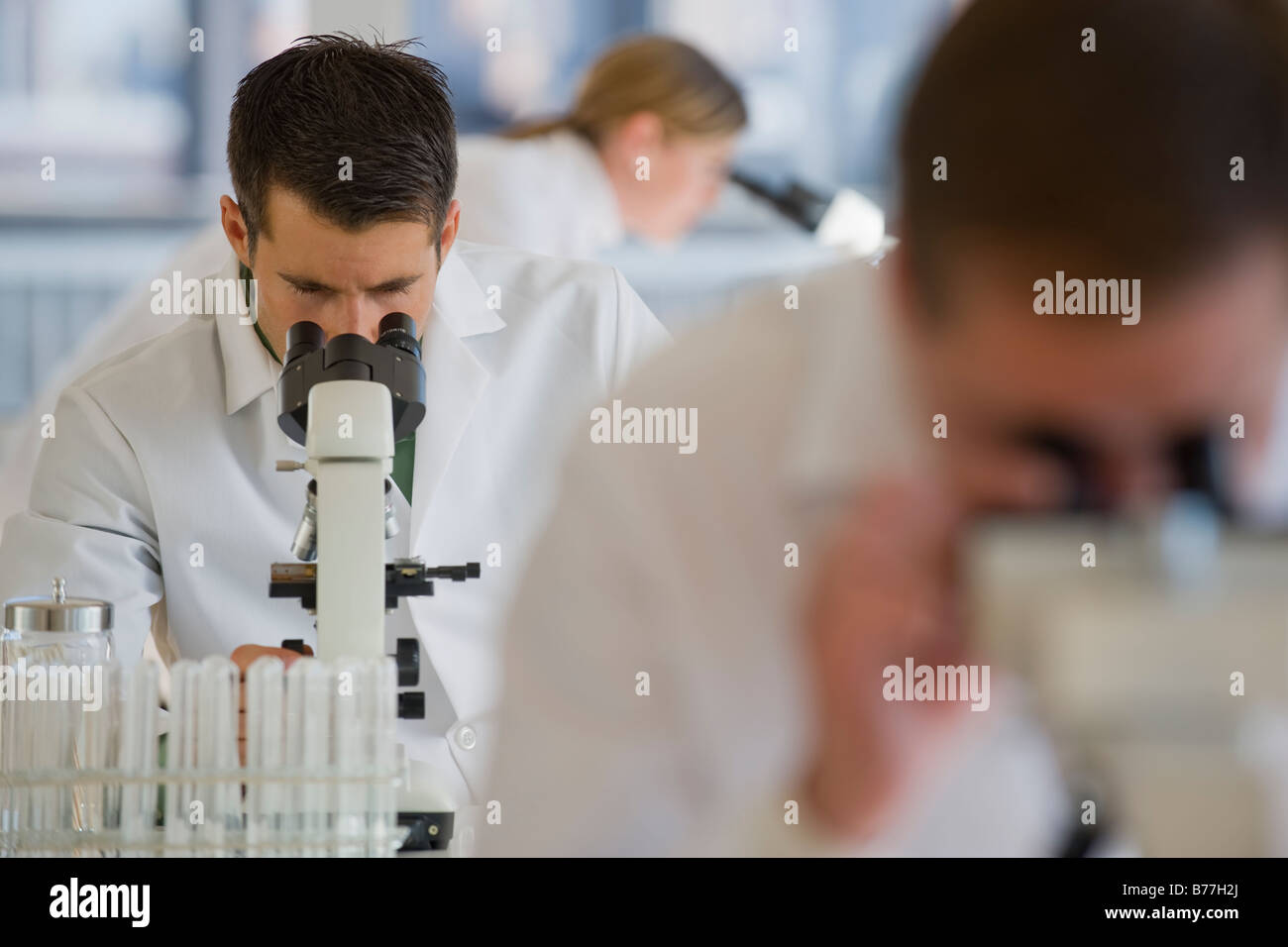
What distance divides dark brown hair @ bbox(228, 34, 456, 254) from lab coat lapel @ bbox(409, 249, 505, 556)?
7.2 inches

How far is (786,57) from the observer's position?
373 centimetres

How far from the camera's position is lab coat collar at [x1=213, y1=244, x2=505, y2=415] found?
1.44m

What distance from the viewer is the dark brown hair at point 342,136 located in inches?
52.4

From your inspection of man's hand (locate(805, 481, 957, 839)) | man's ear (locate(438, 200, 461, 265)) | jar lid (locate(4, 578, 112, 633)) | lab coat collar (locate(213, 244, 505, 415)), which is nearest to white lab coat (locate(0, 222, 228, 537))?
lab coat collar (locate(213, 244, 505, 415))

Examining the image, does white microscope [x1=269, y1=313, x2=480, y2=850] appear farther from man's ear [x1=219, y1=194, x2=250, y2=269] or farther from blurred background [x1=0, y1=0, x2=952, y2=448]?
blurred background [x1=0, y1=0, x2=952, y2=448]

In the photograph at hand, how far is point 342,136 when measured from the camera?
134cm

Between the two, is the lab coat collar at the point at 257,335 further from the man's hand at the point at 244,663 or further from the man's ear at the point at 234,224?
the man's hand at the point at 244,663

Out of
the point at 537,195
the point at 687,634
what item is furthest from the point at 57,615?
the point at 537,195

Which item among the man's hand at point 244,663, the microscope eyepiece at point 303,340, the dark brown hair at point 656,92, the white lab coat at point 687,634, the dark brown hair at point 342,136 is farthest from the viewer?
the dark brown hair at point 656,92

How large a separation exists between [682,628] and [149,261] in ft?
11.2

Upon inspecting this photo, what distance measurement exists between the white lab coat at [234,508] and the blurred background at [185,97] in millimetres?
2272

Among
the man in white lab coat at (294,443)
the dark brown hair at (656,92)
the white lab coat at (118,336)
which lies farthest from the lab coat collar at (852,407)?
the dark brown hair at (656,92)

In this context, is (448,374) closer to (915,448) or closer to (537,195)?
(537,195)
